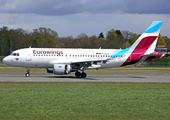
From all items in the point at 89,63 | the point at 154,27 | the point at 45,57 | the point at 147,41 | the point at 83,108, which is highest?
the point at 154,27

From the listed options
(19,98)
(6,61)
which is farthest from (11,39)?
(19,98)

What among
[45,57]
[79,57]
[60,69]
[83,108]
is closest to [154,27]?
[79,57]

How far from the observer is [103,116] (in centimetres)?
1179

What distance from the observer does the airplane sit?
35375 millimetres

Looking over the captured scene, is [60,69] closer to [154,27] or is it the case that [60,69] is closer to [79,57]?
[79,57]

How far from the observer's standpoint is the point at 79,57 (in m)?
37.2

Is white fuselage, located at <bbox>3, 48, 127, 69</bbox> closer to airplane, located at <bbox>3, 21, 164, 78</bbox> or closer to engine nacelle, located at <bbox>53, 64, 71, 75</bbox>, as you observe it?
airplane, located at <bbox>3, 21, 164, 78</bbox>

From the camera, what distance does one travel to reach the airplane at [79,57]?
3538 centimetres

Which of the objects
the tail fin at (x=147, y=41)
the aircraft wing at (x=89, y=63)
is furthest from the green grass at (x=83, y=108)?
the tail fin at (x=147, y=41)

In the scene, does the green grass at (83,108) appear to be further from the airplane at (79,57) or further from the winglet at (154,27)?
the winglet at (154,27)

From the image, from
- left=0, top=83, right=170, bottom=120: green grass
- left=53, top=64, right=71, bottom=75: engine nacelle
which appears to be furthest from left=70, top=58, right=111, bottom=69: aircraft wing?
left=0, top=83, right=170, bottom=120: green grass

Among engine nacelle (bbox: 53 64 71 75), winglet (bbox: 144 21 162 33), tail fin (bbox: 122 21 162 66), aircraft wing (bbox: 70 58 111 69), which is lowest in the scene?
engine nacelle (bbox: 53 64 71 75)

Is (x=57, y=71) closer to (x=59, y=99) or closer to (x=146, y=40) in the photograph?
(x=146, y=40)

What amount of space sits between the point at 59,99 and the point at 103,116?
4814mm
